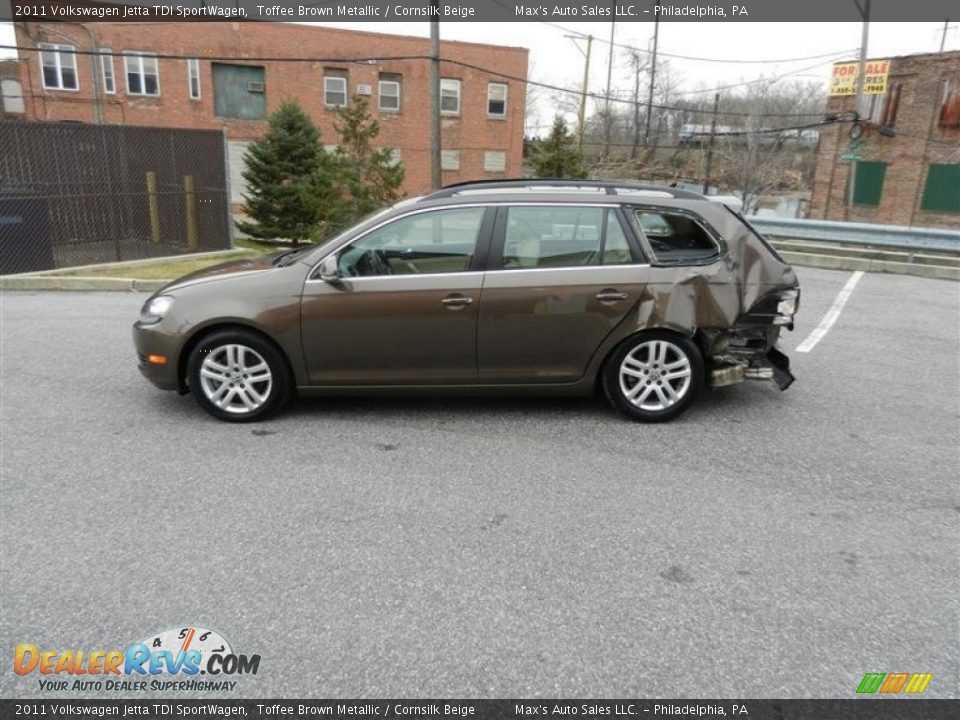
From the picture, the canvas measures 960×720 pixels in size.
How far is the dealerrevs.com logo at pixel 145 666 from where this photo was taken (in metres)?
2.36

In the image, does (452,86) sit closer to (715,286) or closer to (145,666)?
(715,286)

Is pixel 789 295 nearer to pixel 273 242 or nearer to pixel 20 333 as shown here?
pixel 20 333

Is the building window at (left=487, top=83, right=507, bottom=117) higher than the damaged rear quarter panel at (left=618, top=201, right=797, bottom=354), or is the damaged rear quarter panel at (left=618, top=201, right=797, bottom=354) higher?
the building window at (left=487, top=83, right=507, bottom=117)

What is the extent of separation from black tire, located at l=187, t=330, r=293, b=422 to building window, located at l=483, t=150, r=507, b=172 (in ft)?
99.5

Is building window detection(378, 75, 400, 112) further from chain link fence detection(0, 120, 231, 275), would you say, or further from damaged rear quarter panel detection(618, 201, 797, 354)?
damaged rear quarter panel detection(618, 201, 797, 354)

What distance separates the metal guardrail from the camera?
42.8 feet

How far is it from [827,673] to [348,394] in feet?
11.2

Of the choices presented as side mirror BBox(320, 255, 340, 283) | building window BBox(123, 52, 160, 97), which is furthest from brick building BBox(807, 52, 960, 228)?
building window BBox(123, 52, 160, 97)

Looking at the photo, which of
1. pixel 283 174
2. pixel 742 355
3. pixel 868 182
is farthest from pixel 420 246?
pixel 868 182

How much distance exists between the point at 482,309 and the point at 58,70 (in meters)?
31.4

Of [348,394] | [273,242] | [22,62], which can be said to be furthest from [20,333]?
[22,62]

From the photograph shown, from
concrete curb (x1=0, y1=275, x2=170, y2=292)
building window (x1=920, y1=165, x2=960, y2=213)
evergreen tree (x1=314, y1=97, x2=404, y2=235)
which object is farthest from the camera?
building window (x1=920, y1=165, x2=960, y2=213)

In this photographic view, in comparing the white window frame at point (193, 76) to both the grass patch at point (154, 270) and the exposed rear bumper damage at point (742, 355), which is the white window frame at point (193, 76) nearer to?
the grass patch at point (154, 270)

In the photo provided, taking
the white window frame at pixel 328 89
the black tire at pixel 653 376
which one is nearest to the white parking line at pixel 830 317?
the black tire at pixel 653 376
